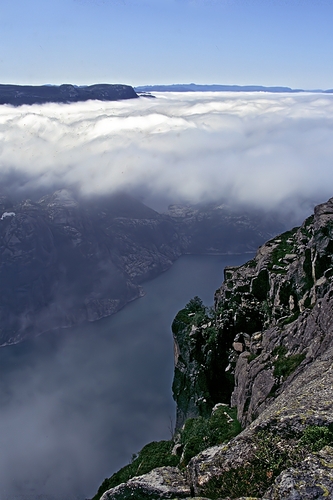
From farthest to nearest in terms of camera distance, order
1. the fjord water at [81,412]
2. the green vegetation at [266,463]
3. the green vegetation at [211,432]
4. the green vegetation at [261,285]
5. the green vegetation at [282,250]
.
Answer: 1. the fjord water at [81,412]
2. the green vegetation at [282,250]
3. the green vegetation at [261,285]
4. the green vegetation at [211,432]
5. the green vegetation at [266,463]

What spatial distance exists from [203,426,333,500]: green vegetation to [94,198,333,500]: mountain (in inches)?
1.2

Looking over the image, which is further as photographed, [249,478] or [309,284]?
[309,284]

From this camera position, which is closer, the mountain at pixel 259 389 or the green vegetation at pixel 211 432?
the mountain at pixel 259 389

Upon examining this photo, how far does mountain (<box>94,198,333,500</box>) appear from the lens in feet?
42.4

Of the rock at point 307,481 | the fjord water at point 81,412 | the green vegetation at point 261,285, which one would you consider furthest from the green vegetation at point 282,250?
the fjord water at point 81,412

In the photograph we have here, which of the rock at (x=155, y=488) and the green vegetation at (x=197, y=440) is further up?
the rock at (x=155, y=488)

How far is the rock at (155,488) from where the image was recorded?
45.8 ft

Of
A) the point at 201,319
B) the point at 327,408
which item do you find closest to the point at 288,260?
the point at 201,319

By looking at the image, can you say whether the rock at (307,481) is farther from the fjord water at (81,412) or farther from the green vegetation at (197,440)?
the fjord water at (81,412)

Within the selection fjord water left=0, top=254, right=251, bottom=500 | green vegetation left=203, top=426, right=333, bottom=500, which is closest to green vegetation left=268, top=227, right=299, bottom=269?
green vegetation left=203, top=426, right=333, bottom=500

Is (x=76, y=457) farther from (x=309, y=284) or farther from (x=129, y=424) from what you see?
(x=309, y=284)

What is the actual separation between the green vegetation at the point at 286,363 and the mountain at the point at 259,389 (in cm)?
10

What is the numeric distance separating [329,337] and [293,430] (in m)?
12.1

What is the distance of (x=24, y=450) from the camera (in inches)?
4500
